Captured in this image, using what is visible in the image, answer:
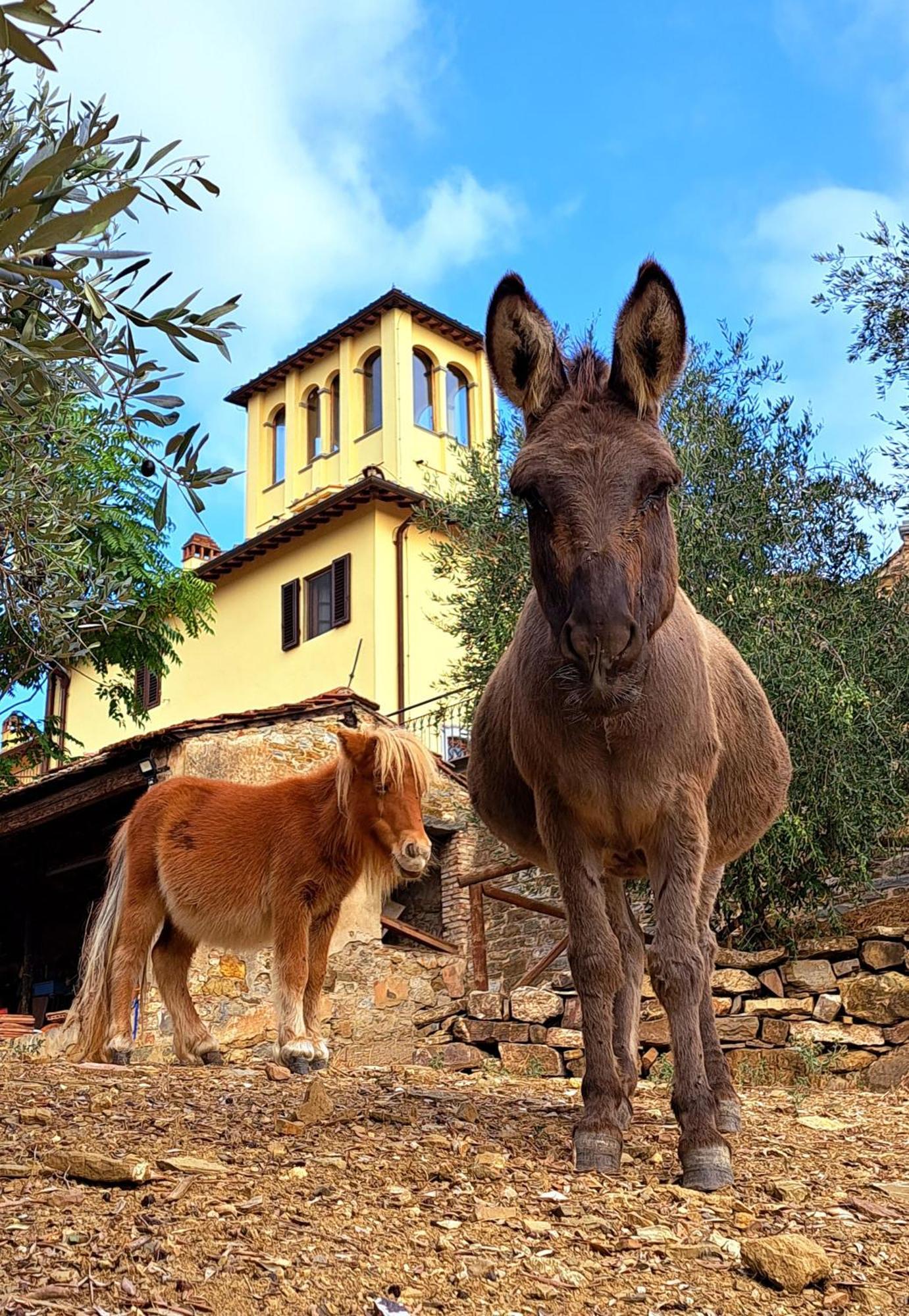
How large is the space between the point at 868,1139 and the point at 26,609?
4.79m

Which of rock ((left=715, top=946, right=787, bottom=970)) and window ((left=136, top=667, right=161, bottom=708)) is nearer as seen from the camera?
rock ((left=715, top=946, right=787, bottom=970))

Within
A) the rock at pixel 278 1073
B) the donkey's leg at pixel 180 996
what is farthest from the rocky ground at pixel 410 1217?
the donkey's leg at pixel 180 996

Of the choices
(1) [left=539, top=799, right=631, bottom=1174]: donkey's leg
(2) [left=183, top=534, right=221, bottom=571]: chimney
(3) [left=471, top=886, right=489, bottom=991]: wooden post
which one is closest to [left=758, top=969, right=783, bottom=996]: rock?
(3) [left=471, top=886, right=489, bottom=991]: wooden post

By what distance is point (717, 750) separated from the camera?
16.5 feet

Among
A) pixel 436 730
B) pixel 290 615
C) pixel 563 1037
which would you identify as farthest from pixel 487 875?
pixel 290 615

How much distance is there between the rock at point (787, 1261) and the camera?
3.51m

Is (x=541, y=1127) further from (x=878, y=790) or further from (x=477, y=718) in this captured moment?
(x=878, y=790)

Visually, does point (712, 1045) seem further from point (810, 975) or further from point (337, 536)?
point (337, 536)

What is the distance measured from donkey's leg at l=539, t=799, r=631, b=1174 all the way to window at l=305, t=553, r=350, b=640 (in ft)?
78.8

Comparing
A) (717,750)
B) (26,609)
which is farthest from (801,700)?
(26,609)

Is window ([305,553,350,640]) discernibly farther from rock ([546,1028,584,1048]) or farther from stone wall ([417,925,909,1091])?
rock ([546,1028,584,1048])

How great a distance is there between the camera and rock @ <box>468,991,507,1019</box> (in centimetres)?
1117

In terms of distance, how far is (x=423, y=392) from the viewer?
33000 mm

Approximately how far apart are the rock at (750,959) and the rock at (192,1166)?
6794mm
